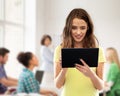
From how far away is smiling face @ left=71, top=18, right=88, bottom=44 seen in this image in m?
0.76

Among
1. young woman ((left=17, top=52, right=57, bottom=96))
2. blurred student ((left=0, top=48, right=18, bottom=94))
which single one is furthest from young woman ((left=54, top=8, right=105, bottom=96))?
blurred student ((left=0, top=48, right=18, bottom=94))

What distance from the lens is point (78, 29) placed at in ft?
2.51

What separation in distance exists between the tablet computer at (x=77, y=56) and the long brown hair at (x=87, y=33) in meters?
0.05

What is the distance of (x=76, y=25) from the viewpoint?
771mm

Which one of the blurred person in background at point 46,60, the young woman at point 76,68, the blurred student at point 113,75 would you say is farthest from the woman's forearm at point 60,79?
the blurred person in background at point 46,60

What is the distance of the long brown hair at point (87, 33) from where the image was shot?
30.7 inches

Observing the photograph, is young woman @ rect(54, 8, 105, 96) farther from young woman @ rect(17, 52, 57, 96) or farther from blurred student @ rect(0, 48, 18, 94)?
blurred student @ rect(0, 48, 18, 94)

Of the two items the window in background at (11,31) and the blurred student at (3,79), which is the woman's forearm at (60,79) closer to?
the blurred student at (3,79)

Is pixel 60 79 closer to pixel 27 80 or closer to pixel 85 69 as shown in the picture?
pixel 85 69

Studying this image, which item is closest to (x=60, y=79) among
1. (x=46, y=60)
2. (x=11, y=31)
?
(x=46, y=60)

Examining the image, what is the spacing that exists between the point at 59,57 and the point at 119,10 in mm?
365

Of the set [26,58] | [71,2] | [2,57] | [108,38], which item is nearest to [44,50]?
[2,57]

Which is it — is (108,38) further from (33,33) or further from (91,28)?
(33,33)

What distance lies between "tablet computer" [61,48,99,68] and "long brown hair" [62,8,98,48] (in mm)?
49
